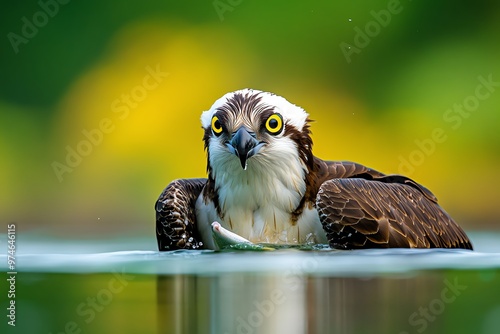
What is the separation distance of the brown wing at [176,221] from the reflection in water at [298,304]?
123 centimetres

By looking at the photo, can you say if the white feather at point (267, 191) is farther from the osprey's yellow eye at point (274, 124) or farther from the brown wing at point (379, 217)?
the brown wing at point (379, 217)

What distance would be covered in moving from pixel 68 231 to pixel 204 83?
446 cm

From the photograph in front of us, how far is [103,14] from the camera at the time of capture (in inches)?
839

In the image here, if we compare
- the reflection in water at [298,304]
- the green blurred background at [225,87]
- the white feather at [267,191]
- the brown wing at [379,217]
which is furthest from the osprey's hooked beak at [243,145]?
the green blurred background at [225,87]

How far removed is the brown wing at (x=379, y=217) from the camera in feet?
35.1

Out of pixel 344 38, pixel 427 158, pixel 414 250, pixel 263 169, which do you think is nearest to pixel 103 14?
pixel 344 38

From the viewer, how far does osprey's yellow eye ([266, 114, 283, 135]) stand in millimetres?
11266

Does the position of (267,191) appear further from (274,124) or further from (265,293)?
(265,293)

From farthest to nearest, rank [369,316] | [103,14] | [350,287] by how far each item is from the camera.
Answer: [103,14] → [350,287] → [369,316]

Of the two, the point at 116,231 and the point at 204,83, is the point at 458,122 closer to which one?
the point at 204,83

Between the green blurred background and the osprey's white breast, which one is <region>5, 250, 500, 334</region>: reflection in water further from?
the green blurred background

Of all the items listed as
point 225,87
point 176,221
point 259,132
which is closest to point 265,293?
point 176,221

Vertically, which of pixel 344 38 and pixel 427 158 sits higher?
pixel 344 38

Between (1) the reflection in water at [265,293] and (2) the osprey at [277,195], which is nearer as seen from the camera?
(1) the reflection in water at [265,293]
